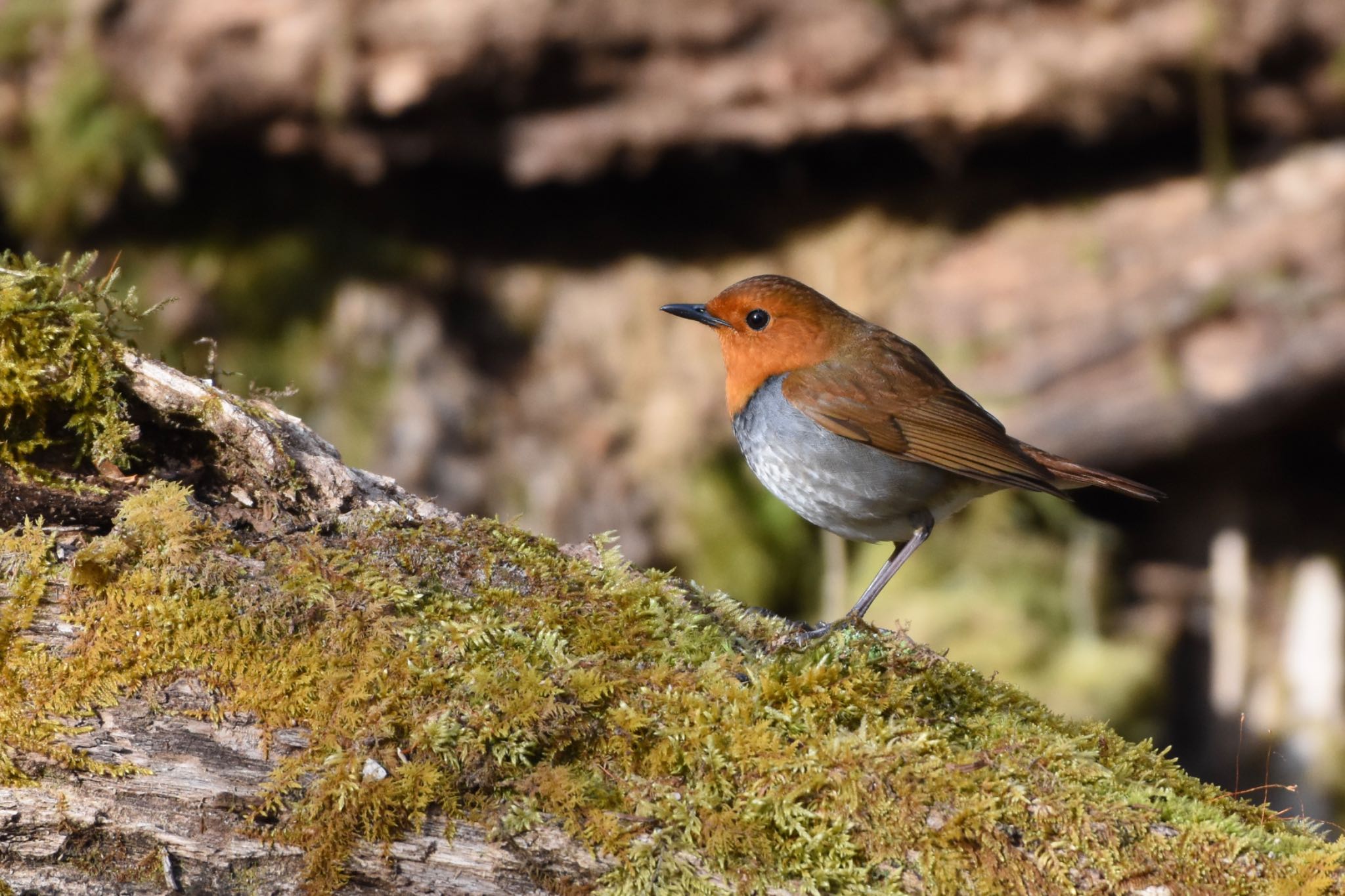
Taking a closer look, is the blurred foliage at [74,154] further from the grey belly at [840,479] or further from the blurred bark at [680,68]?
the grey belly at [840,479]

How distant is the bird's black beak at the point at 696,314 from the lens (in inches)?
167

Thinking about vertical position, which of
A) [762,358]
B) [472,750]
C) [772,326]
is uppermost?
[772,326]

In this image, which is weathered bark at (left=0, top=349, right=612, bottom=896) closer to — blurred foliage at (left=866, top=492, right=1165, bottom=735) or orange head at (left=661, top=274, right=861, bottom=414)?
orange head at (left=661, top=274, right=861, bottom=414)

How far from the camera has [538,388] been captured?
885 centimetres

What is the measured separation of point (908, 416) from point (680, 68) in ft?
15.0

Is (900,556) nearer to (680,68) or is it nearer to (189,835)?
(189,835)

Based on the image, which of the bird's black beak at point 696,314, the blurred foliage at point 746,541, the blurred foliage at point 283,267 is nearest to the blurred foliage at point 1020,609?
the blurred foliage at point 746,541

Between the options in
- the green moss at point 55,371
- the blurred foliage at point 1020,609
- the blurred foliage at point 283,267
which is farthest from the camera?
the blurred foliage at point 283,267

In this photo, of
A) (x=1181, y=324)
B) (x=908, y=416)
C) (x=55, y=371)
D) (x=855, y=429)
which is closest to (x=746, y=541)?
(x=1181, y=324)

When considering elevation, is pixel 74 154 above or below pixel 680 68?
below

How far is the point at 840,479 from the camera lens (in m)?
3.88

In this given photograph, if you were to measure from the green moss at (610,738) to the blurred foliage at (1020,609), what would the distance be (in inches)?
184

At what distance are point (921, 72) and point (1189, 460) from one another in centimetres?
320

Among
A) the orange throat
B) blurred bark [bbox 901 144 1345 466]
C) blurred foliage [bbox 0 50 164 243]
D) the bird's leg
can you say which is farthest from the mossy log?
blurred foliage [bbox 0 50 164 243]
